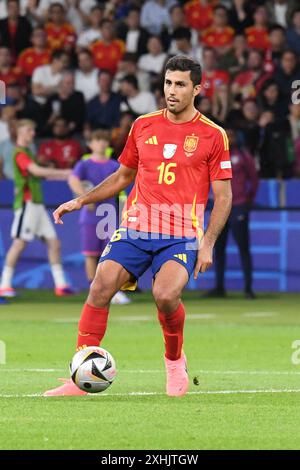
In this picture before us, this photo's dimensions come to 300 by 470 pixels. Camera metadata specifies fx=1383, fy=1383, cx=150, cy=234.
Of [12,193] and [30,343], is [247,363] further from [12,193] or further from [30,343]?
[12,193]

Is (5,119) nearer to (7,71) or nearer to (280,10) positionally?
(7,71)

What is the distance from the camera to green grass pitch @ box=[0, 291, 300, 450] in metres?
8.14

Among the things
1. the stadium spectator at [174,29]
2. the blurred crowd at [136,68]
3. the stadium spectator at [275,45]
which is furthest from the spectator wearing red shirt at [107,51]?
the stadium spectator at [275,45]

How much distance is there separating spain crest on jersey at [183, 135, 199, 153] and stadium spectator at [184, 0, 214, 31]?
1548cm

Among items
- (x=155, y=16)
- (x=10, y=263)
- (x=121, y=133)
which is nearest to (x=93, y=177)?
(x=10, y=263)

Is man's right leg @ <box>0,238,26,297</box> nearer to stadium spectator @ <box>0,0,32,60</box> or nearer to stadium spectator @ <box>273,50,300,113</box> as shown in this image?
stadium spectator @ <box>273,50,300,113</box>

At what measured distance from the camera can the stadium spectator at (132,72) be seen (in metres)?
24.2

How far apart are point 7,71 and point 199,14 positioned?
366 centimetres

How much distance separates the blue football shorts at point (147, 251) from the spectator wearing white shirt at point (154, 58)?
576 inches

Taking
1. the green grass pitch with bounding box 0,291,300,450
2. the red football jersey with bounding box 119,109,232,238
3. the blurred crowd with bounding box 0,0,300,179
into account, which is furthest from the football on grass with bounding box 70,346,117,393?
the blurred crowd with bounding box 0,0,300,179

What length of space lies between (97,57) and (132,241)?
50.8 feet
